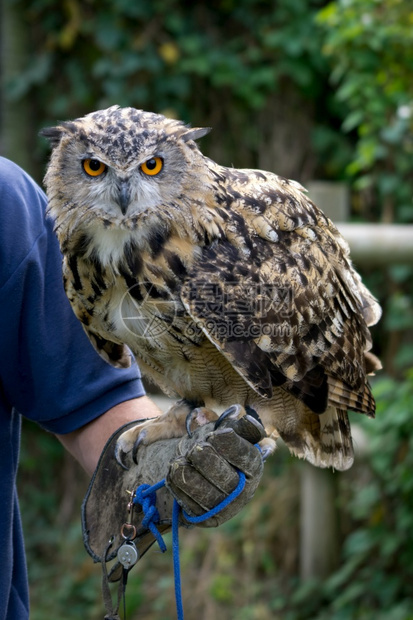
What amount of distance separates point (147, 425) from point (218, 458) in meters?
0.46

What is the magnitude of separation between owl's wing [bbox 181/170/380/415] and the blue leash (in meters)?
0.33

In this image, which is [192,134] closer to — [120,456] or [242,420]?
[242,420]

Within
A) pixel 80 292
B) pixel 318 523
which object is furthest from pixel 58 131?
pixel 318 523

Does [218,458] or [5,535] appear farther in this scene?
[5,535]

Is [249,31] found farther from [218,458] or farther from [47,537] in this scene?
[218,458]

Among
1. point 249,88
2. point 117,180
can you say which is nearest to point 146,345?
point 117,180

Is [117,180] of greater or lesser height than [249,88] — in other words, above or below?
above

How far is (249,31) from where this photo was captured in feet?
16.9

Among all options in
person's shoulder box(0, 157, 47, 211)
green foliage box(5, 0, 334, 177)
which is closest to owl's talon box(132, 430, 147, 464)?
person's shoulder box(0, 157, 47, 211)

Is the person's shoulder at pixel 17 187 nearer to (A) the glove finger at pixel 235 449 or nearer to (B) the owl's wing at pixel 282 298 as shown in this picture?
(B) the owl's wing at pixel 282 298

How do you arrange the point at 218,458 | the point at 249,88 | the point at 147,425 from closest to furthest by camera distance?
the point at 218,458, the point at 147,425, the point at 249,88

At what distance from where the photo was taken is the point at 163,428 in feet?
7.17

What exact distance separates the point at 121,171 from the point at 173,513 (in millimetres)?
794

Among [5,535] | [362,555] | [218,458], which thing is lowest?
[362,555]
